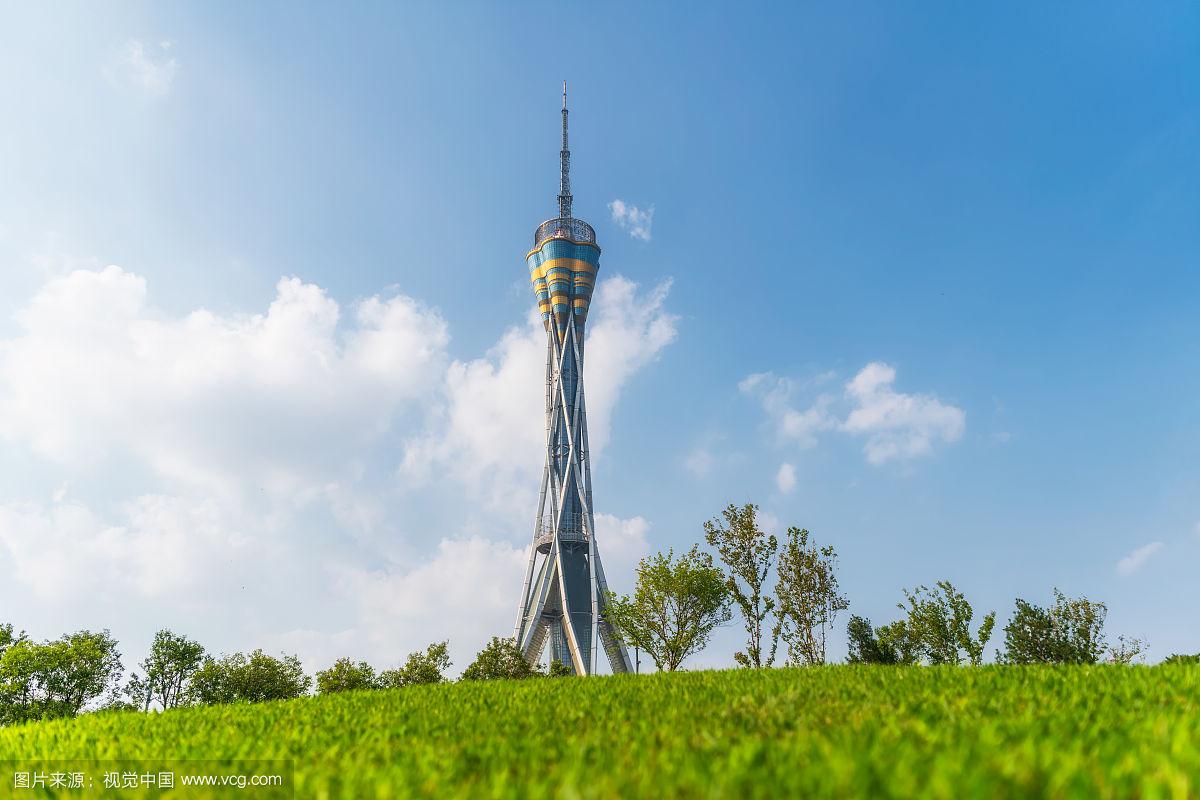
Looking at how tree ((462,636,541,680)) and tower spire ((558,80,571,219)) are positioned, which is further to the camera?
tower spire ((558,80,571,219))

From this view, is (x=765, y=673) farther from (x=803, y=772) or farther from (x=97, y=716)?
(x=97, y=716)

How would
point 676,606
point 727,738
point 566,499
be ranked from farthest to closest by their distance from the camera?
point 566,499 → point 676,606 → point 727,738

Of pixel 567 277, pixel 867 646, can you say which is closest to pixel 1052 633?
pixel 867 646

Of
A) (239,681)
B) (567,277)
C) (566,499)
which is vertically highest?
(567,277)

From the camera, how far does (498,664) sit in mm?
47625

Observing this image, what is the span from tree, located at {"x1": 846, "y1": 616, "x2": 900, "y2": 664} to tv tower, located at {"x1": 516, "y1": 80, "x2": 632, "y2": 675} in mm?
31508

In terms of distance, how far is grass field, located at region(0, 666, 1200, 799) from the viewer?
14.3ft

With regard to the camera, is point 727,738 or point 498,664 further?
point 498,664

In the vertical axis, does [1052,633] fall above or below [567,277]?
below

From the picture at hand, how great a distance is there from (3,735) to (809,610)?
31.7 m

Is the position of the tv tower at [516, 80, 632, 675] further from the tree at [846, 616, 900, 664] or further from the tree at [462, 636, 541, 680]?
the tree at [846, 616, 900, 664]

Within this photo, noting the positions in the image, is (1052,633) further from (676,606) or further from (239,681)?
(239,681)

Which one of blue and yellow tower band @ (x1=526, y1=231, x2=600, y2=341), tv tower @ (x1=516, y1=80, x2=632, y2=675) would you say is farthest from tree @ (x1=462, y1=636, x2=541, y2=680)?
blue and yellow tower band @ (x1=526, y1=231, x2=600, y2=341)

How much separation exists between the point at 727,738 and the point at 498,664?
148 ft
